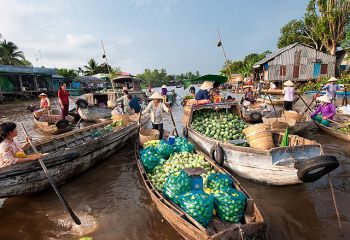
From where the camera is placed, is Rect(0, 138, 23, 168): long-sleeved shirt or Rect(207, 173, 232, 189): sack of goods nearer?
Rect(207, 173, 232, 189): sack of goods

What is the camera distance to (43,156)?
4.67 metres

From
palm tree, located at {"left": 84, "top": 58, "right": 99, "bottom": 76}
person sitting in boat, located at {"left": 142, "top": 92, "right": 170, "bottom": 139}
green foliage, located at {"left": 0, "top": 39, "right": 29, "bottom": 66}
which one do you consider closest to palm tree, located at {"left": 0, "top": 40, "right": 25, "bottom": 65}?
green foliage, located at {"left": 0, "top": 39, "right": 29, "bottom": 66}

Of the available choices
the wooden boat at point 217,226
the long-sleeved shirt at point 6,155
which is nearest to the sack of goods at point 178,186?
the wooden boat at point 217,226

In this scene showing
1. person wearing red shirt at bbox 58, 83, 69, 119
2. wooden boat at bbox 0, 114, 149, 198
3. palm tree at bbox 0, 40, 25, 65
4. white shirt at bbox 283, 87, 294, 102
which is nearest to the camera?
wooden boat at bbox 0, 114, 149, 198

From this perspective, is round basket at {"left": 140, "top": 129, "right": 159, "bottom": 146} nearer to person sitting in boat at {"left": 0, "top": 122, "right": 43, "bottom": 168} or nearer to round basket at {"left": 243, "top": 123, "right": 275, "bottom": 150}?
round basket at {"left": 243, "top": 123, "right": 275, "bottom": 150}

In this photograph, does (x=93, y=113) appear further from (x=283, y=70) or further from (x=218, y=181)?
(x=283, y=70)

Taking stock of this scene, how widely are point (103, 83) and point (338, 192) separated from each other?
159 ft

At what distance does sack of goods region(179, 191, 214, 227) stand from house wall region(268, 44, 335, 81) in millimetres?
25555

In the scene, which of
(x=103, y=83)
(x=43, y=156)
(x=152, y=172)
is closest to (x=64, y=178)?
(x=43, y=156)

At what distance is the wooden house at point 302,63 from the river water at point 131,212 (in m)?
21.7

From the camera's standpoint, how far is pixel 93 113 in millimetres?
13508

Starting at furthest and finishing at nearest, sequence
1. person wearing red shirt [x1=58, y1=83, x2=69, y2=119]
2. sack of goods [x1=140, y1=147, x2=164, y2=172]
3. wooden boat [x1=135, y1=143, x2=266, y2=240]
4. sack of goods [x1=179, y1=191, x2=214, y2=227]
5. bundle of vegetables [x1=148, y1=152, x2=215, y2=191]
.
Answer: person wearing red shirt [x1=58, y1=83, x2=69, y2=119] < sack of goods [x1=140, y1=147, x2=164, y2=172] < bundle of vegetables [x1=148, y1=152, x2=215, y2=191] < sack of goods [x1=179, y1=191, x2=214, y2=227] < wooden boat [x1=135, y1=143, x2=266, y2=240]

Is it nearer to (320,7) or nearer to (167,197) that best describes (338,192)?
(167,197)

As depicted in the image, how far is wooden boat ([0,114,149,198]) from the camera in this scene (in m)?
4.42
